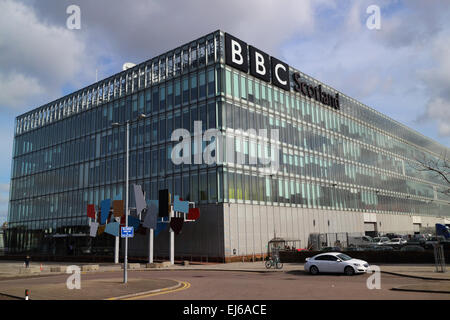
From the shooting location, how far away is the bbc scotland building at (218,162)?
47281mm

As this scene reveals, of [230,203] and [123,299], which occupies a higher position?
[230,203]

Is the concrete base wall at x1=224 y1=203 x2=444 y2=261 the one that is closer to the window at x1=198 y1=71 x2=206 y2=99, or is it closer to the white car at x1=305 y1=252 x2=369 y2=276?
the window at x1=198 y1=71 x2=206 y2=99

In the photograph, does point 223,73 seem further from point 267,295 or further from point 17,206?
point 17,206

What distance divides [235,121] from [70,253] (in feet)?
123

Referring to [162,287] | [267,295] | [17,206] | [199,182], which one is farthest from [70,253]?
[267,295]

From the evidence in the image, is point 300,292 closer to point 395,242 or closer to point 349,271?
point 349,271

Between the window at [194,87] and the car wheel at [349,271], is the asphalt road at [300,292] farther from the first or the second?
the window at [194,87]

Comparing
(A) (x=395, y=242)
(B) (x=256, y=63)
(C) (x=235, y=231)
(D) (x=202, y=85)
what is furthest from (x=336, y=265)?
(B) (x=256, y=63)

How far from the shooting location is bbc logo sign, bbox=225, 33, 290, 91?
48506 millimetres

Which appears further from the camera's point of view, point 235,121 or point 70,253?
point 70,253

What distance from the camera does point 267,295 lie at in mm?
16547

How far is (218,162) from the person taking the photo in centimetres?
4556

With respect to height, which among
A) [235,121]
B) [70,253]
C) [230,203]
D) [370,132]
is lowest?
[70,253]

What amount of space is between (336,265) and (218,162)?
2288 cm
